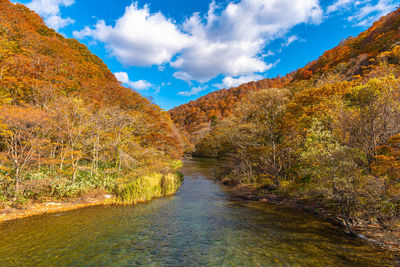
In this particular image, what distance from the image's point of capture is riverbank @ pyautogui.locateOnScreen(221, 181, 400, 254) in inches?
334

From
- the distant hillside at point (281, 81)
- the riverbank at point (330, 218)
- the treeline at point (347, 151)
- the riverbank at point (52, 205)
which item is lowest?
the riverbank at point (330, 218)

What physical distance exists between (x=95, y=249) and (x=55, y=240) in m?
2.36

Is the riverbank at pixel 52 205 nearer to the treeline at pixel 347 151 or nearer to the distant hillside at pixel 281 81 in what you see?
the treeline at pixel 347 151

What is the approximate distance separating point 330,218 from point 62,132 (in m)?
22.3

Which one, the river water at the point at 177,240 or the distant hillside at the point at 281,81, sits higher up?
the distant hillside at the point at 281,81

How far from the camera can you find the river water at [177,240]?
742 centimetres

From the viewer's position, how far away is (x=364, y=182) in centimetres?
889

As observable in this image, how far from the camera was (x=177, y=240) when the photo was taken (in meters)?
9.22

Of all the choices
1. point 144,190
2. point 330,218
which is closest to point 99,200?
point 144,190

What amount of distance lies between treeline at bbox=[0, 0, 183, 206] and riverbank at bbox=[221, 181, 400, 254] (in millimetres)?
8344

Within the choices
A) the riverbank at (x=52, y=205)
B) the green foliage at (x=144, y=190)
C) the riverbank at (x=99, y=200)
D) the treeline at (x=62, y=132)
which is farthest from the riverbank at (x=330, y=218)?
the riverbank at (x=52, y=205)

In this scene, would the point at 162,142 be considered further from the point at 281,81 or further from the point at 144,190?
the point at 281,81

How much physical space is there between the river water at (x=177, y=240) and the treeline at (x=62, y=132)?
3450 mm

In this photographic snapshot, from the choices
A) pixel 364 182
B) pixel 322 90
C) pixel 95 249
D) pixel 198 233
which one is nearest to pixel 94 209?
pixel 95 249
